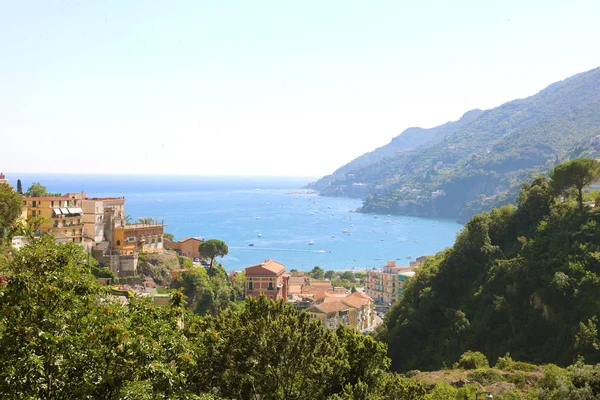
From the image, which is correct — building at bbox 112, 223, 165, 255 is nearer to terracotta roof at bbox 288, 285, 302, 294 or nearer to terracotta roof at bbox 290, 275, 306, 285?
terracotta roof at bbox 288, 285, 302, 294

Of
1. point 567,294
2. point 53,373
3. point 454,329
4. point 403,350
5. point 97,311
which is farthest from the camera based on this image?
point 403,350

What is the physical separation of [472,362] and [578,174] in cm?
1289

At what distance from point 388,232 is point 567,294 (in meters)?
107

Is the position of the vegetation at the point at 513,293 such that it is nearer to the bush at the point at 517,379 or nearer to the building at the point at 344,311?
the bush at the point at 517,379

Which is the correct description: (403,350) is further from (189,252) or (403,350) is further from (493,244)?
(189,252)

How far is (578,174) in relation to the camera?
94.1ft

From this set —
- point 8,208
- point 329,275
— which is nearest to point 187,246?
point 8,208

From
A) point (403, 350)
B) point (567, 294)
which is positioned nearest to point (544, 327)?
point (567, 294)

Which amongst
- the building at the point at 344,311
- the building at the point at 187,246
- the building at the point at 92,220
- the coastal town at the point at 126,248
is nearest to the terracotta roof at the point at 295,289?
the building at the point at 344,311

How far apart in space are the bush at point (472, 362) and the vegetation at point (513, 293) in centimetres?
210

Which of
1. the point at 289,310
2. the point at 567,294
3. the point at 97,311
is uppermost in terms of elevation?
the point at 97,311

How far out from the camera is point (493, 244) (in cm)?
3123

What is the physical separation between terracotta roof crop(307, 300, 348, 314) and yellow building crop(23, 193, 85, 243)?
16373 mm

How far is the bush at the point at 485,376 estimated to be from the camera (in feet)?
60.4
